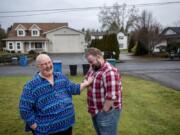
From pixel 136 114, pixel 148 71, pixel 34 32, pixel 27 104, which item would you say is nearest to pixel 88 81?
pixel 27 104

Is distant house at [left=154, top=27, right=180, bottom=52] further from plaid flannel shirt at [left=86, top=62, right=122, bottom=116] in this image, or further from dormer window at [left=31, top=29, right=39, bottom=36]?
plaid flannel shirt at [left=86, top=62, right=122, bottom=116]

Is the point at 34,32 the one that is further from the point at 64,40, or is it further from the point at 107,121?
the point at 107,121

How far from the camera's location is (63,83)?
3.92m

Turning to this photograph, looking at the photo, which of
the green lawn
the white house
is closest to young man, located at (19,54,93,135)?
the green lawn

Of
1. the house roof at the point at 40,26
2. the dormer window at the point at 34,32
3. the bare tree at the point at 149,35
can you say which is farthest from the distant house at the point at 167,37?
the dormer window at the point at 34,32

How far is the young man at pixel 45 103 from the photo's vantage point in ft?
12.0

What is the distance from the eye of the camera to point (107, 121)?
4082 millimetres

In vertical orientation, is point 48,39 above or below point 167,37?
above

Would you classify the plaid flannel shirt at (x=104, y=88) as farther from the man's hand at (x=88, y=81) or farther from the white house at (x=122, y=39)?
the white house at (x=122, y=39)

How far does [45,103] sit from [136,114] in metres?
4.82

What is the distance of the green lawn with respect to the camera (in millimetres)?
6723

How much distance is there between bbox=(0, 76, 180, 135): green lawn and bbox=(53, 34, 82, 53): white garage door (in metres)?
43.8

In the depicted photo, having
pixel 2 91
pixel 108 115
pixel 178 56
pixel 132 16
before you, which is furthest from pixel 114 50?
pixel 132 16

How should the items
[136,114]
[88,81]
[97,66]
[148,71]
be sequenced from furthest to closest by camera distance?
[148,71], [136,114], [88,81], [97,66]
